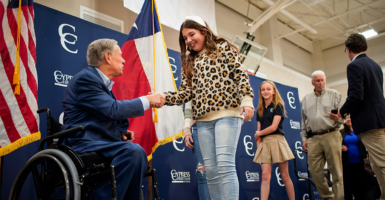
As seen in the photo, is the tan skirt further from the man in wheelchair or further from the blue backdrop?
the man in wheelchair

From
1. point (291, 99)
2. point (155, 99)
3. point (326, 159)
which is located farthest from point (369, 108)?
point (291, 99)

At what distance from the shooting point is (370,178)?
363 centimetres

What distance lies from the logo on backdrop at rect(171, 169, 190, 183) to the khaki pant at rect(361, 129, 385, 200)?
189 cm

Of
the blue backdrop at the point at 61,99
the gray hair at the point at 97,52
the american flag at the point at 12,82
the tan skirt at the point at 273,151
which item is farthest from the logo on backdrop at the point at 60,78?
the tan skirt at the point at 273,151

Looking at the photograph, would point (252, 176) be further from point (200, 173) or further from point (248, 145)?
point (200, 173)

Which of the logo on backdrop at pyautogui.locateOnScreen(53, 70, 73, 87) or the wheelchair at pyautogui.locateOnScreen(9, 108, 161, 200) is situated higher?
the logo on backdrop at pyautogui.locateOnScreen(53, 70, 73, 87)

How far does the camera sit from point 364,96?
2459mm

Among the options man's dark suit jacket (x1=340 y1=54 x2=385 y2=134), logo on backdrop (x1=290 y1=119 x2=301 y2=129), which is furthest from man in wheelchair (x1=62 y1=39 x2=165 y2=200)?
logo on backdrop (x1=290 y1=119 x2=301 y2=129)

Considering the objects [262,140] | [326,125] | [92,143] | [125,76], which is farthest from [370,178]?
[92,143]

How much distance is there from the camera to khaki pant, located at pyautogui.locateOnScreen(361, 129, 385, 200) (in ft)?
7.37

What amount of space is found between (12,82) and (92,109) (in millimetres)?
929

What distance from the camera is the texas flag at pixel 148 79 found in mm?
2629

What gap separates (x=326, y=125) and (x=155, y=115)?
2243 mm

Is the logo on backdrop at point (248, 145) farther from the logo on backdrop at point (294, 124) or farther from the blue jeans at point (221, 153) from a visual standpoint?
the blue jeans at point (221, 153)
